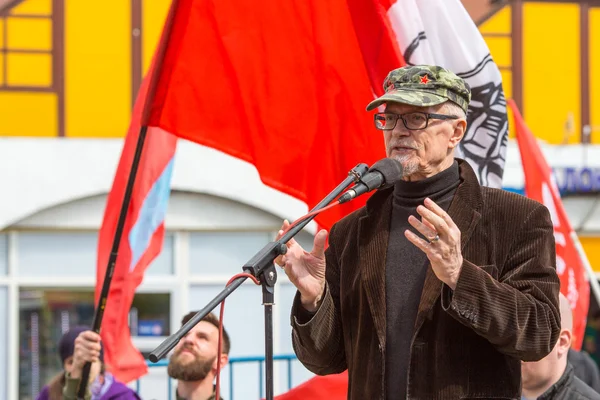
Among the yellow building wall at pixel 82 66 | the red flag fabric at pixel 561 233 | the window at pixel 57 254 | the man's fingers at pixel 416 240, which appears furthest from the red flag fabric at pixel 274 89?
the yellow building wall at pixel 82 66

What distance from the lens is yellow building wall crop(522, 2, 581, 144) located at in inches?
559

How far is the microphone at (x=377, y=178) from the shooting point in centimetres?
305

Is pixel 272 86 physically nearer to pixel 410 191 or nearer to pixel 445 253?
pixel 410 191

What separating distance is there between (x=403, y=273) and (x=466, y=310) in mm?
318

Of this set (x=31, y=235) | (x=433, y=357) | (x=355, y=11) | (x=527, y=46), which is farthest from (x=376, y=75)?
(x=527, y=46)

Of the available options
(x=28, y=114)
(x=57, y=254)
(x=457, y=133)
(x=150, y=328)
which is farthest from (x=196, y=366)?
(x=28, y=114)

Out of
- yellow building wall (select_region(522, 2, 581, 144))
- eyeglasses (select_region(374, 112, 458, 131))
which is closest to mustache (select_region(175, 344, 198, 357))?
eyeglasses (select_region(374, 112, 458, 131))

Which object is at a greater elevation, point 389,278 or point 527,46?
point 527,46

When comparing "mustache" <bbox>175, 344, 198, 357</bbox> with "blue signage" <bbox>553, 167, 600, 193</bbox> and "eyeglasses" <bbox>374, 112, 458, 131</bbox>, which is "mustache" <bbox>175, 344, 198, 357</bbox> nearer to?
"eyeglasses" <bbox>374, 112, 458, 131</bbox>

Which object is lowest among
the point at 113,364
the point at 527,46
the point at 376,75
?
the point at 113,364

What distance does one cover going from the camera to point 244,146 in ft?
18.9

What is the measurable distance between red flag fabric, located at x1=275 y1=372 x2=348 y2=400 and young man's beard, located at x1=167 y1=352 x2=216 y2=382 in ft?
3.14

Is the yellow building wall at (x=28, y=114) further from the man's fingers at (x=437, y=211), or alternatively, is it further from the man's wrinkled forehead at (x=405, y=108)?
the man's fingers at (x=437, y=211)

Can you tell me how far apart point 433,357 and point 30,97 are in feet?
35.3
